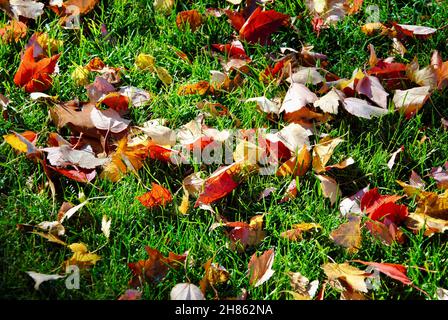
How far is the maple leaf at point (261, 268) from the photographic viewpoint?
7.51 feet

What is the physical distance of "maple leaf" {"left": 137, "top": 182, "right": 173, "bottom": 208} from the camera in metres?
2.51

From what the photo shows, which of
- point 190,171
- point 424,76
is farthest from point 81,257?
point 424,76

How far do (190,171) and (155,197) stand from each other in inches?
8.1

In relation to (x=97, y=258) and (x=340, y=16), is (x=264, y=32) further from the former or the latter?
(x=97, y=258)

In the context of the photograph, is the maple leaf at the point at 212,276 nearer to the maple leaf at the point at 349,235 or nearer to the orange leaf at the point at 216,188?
the orange leaf at the point at 216,188

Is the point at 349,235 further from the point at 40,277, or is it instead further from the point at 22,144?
the point at 22,144

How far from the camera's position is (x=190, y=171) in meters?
2.66

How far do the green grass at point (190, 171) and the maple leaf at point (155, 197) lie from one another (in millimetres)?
24

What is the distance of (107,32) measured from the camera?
325cm

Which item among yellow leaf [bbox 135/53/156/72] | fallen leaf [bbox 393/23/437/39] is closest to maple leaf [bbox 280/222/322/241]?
yellow leaf [bbox 135/53/156/72]

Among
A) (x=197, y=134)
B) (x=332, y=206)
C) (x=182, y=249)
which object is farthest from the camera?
(x=197, y=134)

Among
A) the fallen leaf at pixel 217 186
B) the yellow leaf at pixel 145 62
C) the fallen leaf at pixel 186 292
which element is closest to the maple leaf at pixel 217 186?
the fallen leaf at pixel 217 186
